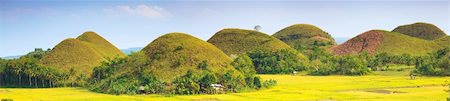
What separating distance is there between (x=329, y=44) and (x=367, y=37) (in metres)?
22.0

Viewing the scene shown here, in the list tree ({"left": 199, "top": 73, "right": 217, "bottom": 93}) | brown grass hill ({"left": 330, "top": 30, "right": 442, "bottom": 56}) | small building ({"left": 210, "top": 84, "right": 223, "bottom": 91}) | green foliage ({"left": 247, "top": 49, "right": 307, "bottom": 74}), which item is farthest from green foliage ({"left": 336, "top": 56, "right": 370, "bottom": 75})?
brown grass hill ({"left": 330, "top": 30, "right": 442, "bottom": 56})

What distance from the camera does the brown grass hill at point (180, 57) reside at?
5212 cm

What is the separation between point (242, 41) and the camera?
11075 centimetres

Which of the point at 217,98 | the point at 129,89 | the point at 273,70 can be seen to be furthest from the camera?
the point at 273,70

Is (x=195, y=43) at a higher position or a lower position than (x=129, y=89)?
higher

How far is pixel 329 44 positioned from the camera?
134250mm

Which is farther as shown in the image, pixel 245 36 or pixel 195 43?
pixel 245 36

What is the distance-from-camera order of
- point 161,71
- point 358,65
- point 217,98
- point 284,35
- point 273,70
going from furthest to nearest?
point 284,35 → point 273,70 → point 358,65 → point 161,71 → point 217,98

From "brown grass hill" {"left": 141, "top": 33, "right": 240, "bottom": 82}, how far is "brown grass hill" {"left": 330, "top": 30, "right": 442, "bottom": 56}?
49011mm

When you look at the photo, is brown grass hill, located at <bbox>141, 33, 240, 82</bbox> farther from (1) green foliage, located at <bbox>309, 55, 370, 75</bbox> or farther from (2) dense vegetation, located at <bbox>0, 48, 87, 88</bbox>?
(1) green foliage, located at <bbox>309, 55, 370, 75</bbox>

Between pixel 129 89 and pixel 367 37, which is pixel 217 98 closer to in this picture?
pixel 129 89

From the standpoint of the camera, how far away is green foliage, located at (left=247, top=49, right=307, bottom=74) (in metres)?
78.6

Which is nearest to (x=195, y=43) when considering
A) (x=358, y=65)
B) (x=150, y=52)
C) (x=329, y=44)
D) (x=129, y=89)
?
(x=150, y=52)

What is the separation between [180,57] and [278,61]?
2945 centimetres
